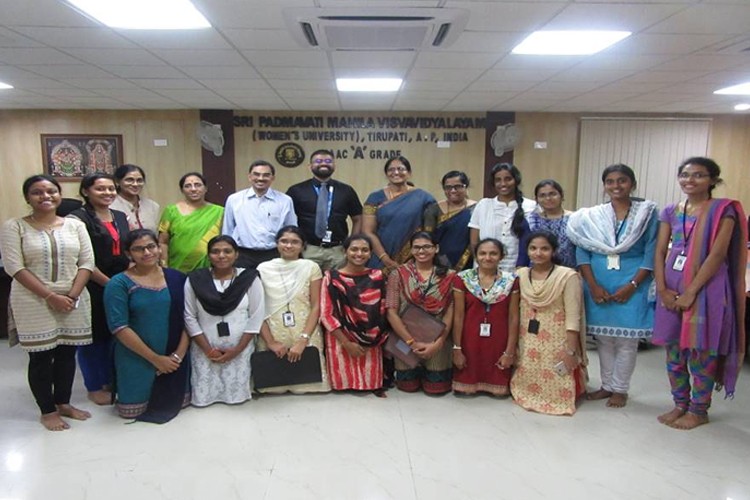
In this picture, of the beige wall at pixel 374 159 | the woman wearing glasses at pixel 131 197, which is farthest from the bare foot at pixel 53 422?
the beige wall at pixel 374 159

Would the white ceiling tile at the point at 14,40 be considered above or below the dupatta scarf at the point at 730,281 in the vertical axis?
above

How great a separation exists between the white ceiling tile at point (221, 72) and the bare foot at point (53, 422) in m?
2.76

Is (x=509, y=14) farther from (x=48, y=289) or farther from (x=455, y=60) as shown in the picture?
(x=48, y=289)

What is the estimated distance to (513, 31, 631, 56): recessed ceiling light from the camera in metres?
3.08

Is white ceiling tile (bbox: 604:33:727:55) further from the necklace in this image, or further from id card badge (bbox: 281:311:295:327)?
the necklace

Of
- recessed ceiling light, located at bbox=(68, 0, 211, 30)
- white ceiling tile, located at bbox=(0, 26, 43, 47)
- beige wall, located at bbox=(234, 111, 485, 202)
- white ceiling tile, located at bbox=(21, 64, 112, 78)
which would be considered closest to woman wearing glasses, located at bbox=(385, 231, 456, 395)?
recessed ceiling light, located at bbox=(68, 0, 211, 30)

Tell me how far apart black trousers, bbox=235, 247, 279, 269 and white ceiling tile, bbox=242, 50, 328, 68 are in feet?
4.71

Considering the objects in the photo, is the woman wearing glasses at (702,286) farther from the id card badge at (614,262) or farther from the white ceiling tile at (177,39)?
the white ceiling tile at (177,39)

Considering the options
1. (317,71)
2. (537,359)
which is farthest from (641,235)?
(317,71)

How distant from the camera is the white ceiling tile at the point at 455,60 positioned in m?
3.49

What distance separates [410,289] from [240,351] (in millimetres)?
1084

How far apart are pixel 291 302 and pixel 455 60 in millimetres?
2220

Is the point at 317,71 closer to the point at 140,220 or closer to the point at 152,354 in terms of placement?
the point at 140,220

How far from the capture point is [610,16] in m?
2.74
